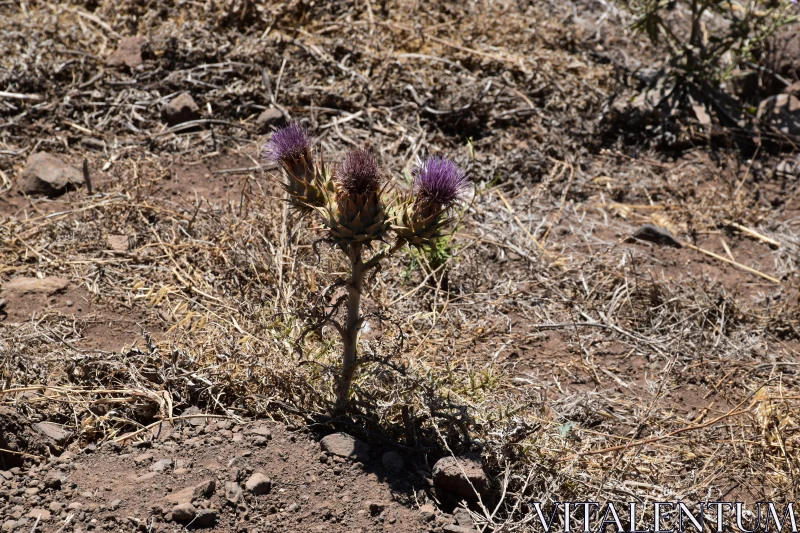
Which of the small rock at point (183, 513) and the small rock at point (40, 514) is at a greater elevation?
the small rock at point (183, 513)

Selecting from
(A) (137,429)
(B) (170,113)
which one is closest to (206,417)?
(A) (137,429)

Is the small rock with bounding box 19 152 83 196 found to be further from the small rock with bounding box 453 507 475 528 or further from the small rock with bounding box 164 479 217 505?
the small rock with bounding box 453 507 475 528

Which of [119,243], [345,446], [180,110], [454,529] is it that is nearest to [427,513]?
[454,529]

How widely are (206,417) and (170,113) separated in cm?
225

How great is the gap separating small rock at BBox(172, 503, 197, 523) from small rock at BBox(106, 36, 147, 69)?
3130 mm

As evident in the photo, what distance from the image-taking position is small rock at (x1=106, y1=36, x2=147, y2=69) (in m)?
4.68

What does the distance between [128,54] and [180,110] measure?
1.96 feet

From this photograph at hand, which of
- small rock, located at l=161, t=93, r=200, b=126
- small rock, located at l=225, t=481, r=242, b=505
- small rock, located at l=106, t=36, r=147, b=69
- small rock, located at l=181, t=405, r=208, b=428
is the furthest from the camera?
small rock, located at l=106, t=36, r=147, b=69

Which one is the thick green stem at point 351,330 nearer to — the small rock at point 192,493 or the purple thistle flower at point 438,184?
the purple thistle flower at point 438,184

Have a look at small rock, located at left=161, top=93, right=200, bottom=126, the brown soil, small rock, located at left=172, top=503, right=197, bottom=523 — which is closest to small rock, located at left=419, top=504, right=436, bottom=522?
the brown soil

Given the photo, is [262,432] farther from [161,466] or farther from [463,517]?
[463,517]

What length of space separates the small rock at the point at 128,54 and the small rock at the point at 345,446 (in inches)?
117

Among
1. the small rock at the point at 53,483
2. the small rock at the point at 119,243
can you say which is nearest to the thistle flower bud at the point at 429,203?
the small rock at the point at 53,483

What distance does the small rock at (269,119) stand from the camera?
4488 mm
